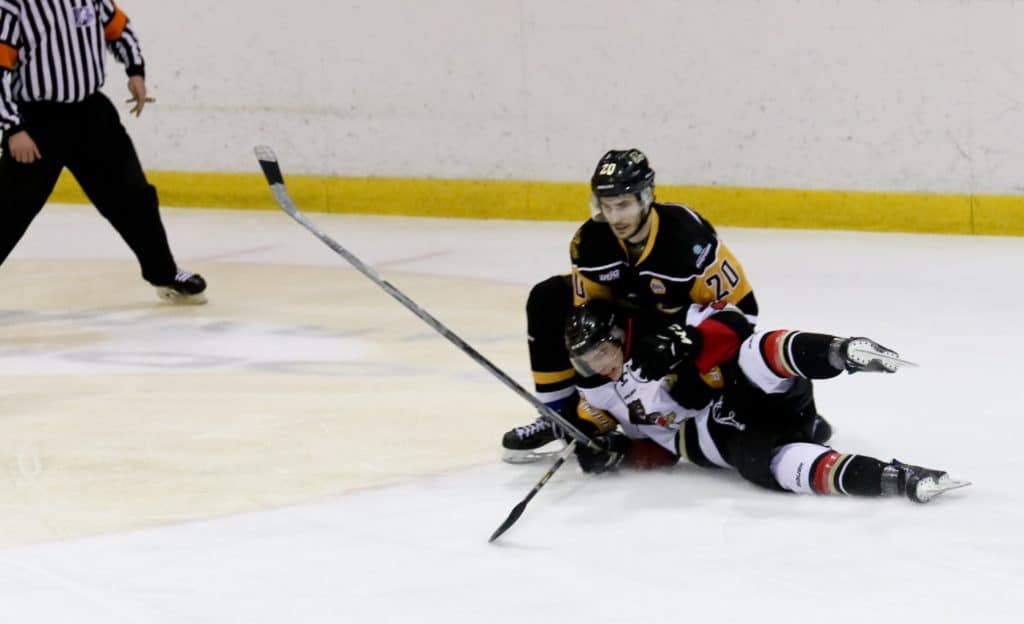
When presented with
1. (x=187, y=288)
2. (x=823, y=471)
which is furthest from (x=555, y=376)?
(x=187, y=288)

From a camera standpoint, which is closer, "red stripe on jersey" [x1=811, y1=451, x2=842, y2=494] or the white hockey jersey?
"red stripe on jersey" [x1=811, y1=451, x2=842, y2=494]

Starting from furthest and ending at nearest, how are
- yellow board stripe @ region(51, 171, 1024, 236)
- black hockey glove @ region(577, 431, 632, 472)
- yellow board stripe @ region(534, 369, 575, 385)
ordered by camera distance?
yellow board stripe @ region(51, 171, 1024, 236)
yellow board stripe @ region(534, 369, 575, 385)
black hockey glove @ region(577, 431, 632, 472)

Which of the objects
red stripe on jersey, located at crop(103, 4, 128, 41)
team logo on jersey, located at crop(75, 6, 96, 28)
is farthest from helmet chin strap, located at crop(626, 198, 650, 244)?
red stripe on jersey, located at crop(103, 4, 128, 41)

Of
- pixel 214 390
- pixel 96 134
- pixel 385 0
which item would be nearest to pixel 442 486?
pixel 214 390

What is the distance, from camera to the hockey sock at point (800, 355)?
9.64 feet

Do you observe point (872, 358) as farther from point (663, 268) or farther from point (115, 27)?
point (115, 27)

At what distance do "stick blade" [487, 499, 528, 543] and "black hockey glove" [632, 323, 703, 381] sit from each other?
0.32 m

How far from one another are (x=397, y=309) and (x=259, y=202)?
2.82m

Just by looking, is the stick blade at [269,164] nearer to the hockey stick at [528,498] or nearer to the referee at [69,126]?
the hockey stick at [528,498]

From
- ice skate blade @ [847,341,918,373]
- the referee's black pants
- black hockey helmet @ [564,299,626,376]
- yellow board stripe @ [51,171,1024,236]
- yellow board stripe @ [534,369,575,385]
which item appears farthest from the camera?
yellow board stripe @ [51,171,1024,236]

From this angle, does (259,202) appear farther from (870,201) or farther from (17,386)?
(17,386)

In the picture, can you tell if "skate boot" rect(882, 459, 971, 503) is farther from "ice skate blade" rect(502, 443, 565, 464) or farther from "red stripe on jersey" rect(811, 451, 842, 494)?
"ice skate blade" rect(502, 443, 565, 464)

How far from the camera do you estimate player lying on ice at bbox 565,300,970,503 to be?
297 cm

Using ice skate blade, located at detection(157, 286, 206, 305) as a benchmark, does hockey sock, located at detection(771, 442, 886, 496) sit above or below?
above
